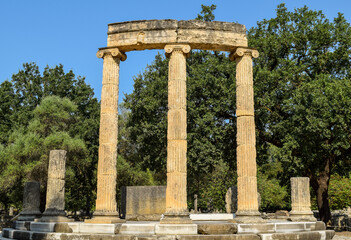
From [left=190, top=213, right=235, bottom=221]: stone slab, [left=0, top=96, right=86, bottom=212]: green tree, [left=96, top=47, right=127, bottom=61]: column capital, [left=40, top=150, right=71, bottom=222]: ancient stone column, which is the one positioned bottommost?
[left=190, top=213, right=235, bottom=221]: stone slab

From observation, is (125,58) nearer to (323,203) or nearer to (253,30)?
(253,30)

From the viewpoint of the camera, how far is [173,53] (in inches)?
603

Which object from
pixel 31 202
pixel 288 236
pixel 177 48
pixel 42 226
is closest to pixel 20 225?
pixel 42 226

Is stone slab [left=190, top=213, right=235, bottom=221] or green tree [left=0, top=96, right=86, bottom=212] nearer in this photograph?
stone slab [left=190, top=213, right=235, bottom=221]

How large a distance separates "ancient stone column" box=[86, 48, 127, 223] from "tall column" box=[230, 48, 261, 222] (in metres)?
5.11

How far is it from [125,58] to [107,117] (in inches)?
116

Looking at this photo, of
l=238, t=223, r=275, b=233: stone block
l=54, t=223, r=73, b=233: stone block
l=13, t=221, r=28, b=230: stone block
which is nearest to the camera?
l=238, t=223, r=275, b=233: stone block

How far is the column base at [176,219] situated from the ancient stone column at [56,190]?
6.32 meters

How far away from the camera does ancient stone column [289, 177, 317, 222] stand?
59.1 feet

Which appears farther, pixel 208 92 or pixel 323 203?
pixel 208 92

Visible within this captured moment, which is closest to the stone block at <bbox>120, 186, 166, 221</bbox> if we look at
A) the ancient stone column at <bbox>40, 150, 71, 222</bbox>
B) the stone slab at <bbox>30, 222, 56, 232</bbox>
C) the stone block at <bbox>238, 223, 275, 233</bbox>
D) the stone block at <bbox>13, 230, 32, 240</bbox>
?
the ancient stone column at <bbox>40, 150, 71, 222</bbox>

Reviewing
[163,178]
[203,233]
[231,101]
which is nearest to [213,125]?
[231,101]

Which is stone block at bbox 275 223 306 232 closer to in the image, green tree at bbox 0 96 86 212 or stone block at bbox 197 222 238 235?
stone block at bbox 197 222 238 235

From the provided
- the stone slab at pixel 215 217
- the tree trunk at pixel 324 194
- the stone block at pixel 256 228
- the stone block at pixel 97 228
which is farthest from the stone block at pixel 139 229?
the tree trunk at pixel 324 194
